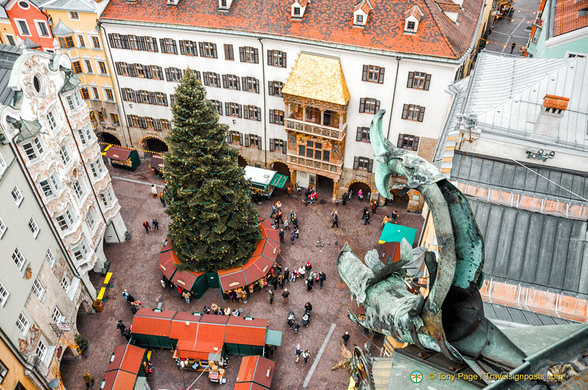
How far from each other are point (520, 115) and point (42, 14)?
150 feet

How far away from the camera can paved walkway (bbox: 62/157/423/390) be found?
103 feet

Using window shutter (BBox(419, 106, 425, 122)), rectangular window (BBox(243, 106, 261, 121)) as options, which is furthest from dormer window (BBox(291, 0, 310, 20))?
window shutter (BBox(419, 106, 425, 122))

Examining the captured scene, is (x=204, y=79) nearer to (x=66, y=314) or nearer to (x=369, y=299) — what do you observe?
(x=66, y=314)

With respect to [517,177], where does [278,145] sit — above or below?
below

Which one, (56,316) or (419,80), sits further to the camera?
(419,80)

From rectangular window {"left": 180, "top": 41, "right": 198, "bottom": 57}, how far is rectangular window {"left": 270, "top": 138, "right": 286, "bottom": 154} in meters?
11.6

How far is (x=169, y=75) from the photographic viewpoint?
149ft

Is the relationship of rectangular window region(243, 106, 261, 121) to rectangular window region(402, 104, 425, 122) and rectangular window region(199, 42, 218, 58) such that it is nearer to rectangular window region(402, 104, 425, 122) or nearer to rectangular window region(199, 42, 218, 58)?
rectangular window region(199, 42, 218, 58)

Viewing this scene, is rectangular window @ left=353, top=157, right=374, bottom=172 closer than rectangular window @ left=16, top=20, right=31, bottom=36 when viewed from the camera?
Yes

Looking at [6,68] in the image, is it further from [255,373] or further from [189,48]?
[255,373]

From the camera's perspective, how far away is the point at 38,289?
89.3ft

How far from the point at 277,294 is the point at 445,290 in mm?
33411

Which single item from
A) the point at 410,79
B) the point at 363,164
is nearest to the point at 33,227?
the point at 363,164

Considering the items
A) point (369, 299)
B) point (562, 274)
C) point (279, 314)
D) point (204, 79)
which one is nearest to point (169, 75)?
point (204, 79)
